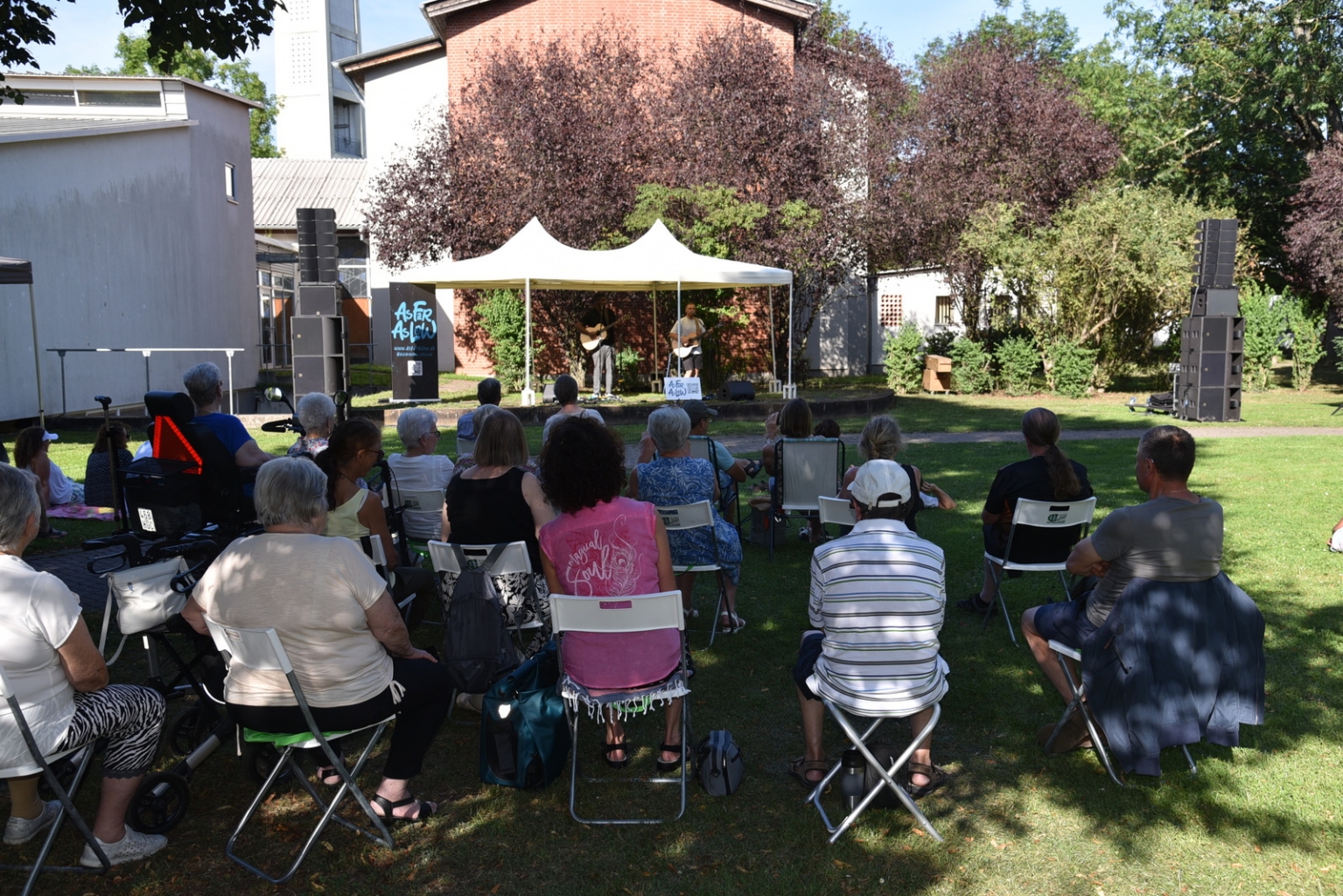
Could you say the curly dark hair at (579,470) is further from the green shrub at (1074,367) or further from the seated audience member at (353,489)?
the green shrub at (1074,367)

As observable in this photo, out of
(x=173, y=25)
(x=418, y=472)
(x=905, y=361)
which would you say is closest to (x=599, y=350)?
(x=905, y=361)

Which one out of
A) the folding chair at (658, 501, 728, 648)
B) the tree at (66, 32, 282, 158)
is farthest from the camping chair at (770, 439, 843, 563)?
the tree at (66, 32, 282, 158)

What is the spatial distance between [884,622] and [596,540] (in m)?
1.10

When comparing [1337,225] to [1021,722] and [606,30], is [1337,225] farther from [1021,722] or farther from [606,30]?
[1021,722]

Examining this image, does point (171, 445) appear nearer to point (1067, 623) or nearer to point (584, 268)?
point (1067, 623)

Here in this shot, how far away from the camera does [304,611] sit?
3.26 m

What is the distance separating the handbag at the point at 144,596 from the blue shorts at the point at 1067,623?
325 cm

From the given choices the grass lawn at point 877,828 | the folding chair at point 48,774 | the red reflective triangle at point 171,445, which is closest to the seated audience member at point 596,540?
the grass lawn at point 877,828

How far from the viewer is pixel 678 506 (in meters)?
5.27

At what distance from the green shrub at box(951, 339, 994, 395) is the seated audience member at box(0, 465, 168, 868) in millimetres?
19587

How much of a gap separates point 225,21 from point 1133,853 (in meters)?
7.68

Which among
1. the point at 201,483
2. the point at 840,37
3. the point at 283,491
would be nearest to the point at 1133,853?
the point at 283,491

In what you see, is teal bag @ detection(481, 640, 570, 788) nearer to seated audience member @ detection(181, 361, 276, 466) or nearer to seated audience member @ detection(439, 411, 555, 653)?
seated audience member @ detection(439, 411, 555, 653)

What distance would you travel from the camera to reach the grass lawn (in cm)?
327
